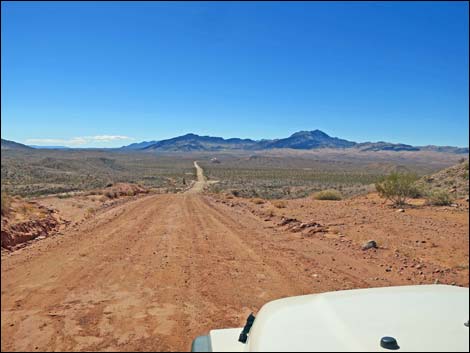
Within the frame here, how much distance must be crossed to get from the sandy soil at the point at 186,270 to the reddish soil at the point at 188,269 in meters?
0.02

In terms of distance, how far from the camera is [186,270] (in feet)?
20.5

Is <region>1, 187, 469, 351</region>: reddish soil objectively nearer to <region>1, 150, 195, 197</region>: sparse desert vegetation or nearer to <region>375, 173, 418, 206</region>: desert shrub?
<region>1, 150, 195, 197</region>: sparse desert vegetation

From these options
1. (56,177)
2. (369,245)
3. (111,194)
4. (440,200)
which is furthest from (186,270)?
(56,177)

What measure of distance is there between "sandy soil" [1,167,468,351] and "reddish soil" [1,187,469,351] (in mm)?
17

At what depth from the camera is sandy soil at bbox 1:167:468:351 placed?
2654 mm

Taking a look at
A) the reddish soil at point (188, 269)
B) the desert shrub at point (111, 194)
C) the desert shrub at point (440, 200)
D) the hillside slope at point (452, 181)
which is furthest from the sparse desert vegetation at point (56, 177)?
the hillside slope at point (452, 181)

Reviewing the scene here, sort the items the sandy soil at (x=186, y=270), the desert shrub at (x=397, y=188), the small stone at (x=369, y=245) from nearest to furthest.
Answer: the sandy soil at (x=186, y=270) < the small stone at (x=369, y=245) < the desert shrub at (x=397, y=188)

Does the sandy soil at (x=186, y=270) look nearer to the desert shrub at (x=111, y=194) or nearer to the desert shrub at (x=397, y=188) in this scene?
the desert shrub at (x=397, y=188)

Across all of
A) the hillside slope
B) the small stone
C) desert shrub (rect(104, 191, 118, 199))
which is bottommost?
desert shrub (rect(104, 191, 118, 199))

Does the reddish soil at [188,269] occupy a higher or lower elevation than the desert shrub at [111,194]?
higher

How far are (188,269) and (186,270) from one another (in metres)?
0.10

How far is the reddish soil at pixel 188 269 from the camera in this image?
2662mm

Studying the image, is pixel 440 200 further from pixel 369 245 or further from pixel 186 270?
pixel 186 270

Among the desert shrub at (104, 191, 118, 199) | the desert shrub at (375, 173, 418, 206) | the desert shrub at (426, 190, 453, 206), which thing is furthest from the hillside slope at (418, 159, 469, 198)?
the desert shrub at (104, 191, 118, 199)
